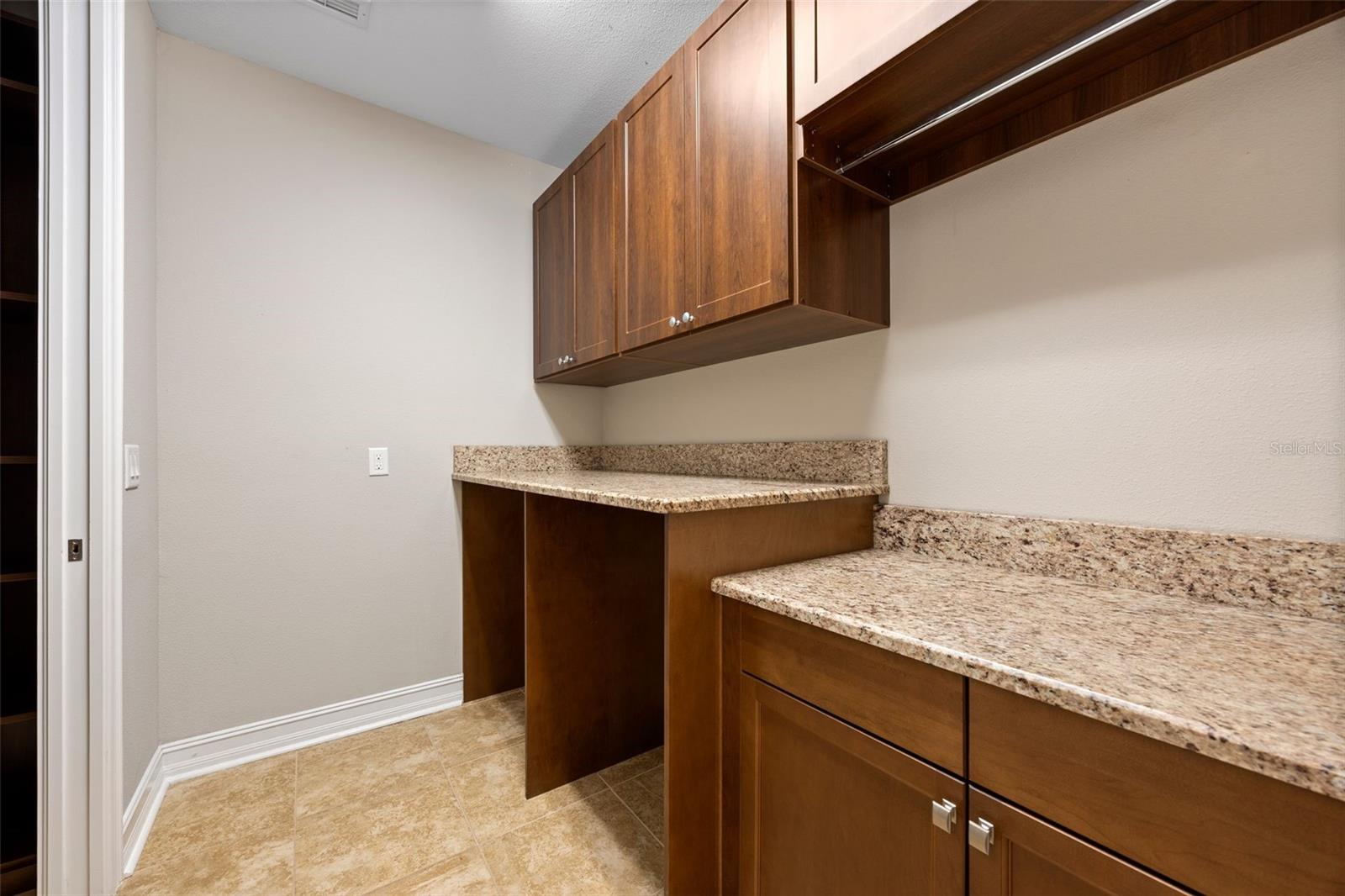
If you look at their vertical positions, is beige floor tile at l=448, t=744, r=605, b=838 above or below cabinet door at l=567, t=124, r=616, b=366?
below

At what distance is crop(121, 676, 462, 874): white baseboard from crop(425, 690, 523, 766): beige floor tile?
93mm

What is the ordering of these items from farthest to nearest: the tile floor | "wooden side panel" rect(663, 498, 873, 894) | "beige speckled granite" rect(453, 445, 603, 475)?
1. "beige speckled granite" rect(453, 445, 603, 475)
2. the tile floor
3. "wooden side panel" rect(663, 498, 873, 894)

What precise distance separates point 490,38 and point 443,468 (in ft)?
5.29

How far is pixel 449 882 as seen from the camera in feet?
4.15

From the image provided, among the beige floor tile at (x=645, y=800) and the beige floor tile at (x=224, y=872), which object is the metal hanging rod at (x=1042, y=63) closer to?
the beige floor tile at (x=645, y=800)

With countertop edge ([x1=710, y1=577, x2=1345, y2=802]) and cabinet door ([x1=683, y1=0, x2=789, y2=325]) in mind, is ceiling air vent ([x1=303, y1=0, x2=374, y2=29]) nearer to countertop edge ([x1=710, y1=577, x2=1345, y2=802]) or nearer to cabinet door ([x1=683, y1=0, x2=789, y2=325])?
cabinet door ([x1=683, y1=0, x2=789, y2=325])

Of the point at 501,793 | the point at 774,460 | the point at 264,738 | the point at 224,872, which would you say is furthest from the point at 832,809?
the point at 264,738

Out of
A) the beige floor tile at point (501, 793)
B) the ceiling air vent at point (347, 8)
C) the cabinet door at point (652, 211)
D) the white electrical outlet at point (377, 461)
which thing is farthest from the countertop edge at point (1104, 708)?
the ceiling air vent at point (347, 8)

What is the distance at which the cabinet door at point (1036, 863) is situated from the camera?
57 centimetres

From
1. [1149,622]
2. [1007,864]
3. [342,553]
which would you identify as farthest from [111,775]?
[1149,622]

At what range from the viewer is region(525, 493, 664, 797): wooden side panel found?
5.30 feet

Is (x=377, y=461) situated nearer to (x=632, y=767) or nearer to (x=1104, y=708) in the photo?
(x=632, y=767)

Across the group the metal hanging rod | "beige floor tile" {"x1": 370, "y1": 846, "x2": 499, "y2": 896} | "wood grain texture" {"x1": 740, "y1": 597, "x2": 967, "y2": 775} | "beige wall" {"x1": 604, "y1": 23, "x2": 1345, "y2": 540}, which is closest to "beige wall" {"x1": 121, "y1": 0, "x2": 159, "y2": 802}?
"beige floor tile" {"x1": 370, "y1": 846, "x2": 499, "y2": 896}

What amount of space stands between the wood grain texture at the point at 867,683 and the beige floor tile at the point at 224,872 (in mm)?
1353
